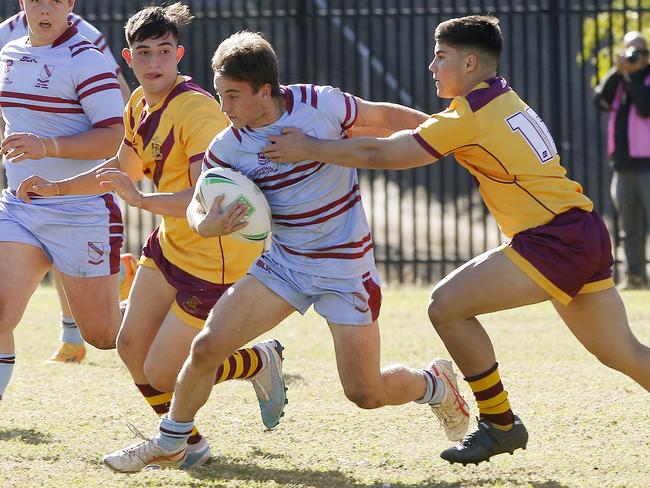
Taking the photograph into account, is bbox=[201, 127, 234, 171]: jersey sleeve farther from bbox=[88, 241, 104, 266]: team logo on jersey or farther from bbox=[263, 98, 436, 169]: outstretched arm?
bbox=[88, 241, 104, 266]: team logo on jersey

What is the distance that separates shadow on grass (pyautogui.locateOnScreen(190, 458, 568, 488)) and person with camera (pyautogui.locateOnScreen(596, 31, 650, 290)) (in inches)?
287

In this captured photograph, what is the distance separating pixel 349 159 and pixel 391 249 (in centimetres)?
1061

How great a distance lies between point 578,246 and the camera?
5297 mm

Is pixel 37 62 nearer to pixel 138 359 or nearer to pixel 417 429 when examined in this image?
pixel 138 359

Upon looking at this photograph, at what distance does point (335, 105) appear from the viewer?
5.34 metres

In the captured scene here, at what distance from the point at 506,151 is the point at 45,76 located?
2545 millimetres

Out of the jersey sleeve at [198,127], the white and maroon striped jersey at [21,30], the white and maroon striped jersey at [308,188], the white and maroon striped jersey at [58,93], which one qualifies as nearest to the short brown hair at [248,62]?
the white and maroon striped jersey at [308,188]

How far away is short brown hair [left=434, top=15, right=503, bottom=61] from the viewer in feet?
17.7

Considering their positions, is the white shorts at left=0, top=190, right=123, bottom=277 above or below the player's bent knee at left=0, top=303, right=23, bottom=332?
above

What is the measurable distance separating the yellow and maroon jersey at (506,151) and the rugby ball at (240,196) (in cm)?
73

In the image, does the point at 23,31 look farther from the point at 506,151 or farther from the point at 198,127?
the point at 506,151

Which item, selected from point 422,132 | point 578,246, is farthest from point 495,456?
point 422,132

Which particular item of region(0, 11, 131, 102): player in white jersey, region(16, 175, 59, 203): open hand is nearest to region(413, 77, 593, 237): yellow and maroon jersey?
region(16, 175, 59, 203): open hand

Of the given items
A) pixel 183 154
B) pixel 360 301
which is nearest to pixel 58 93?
pixel 183 154
